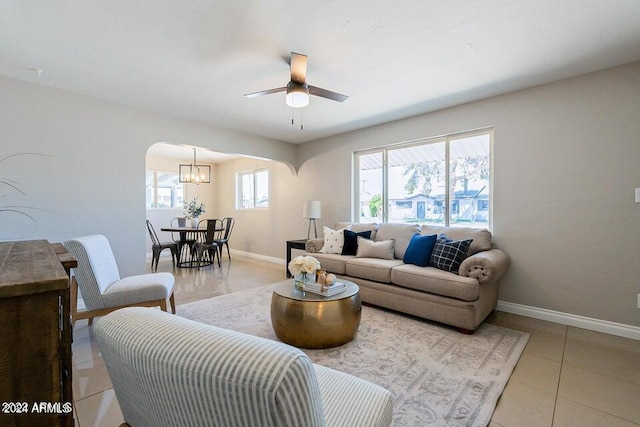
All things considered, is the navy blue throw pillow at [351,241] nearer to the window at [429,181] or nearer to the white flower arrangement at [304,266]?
the window at [429,181]

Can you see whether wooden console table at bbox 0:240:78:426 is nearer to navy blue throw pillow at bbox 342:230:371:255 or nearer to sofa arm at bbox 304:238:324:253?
navy blue throw pillow at bbox 342:230:371:255

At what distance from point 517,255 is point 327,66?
2.86m

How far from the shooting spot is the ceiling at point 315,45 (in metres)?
1.93

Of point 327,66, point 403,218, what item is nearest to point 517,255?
point 403,218

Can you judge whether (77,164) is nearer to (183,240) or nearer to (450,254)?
(183,240)

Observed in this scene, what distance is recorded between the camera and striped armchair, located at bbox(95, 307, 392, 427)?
20.2 inches

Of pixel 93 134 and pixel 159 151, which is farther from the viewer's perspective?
pixel 159 151

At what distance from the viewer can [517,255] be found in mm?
3221

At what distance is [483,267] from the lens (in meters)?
2.71

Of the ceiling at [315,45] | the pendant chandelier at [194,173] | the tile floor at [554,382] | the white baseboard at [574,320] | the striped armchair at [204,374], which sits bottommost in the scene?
the tile floor at [554,382]

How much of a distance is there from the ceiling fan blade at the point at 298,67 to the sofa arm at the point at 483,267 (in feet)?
7.57

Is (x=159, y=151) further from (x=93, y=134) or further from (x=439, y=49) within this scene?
(x=439, y=49)

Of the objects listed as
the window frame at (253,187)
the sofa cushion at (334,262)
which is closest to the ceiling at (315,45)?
the sofa cushion at (334,262)

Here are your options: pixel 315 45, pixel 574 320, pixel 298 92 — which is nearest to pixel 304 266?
pixel 298 92
